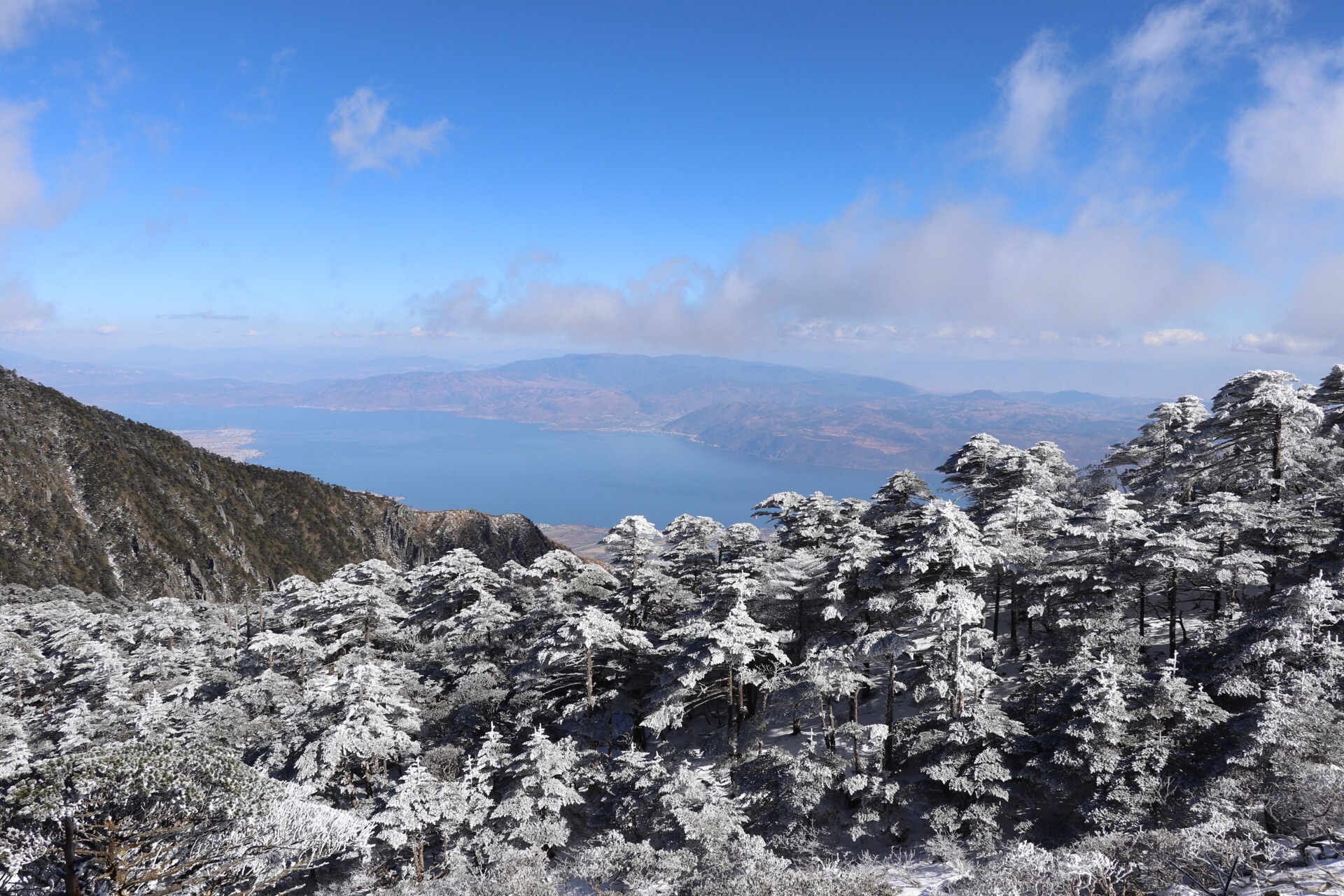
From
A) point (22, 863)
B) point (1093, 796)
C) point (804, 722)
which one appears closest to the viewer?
point (22, 863)

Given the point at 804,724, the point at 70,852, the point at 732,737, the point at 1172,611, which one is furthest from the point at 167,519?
the point at 1172,611

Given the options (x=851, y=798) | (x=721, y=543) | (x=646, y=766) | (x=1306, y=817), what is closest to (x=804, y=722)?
(x=851, y=798)

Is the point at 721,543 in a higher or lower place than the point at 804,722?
higher

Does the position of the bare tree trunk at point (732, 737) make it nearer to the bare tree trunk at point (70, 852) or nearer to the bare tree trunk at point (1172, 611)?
the bare tree trunk at point (1172, 611)

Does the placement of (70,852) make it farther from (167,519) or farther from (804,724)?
(167,519)

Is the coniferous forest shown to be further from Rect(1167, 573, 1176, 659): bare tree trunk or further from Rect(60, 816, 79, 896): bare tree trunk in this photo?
Rect(1167, 573, 1176, 659): bare tree trunk

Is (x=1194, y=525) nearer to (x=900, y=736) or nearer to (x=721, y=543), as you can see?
(x=900, y=736)

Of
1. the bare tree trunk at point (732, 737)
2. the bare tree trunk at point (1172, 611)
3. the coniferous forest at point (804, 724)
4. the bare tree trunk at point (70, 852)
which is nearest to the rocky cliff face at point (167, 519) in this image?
the coniferous forest at point (804, 724)

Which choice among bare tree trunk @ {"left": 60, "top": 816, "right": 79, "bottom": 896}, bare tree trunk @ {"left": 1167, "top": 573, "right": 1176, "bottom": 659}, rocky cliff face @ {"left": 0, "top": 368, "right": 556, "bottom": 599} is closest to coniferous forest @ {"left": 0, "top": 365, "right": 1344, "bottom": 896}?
bare tree trunk @ {"left": 60, "top": 816, "right": 79, "bottom": 896}
